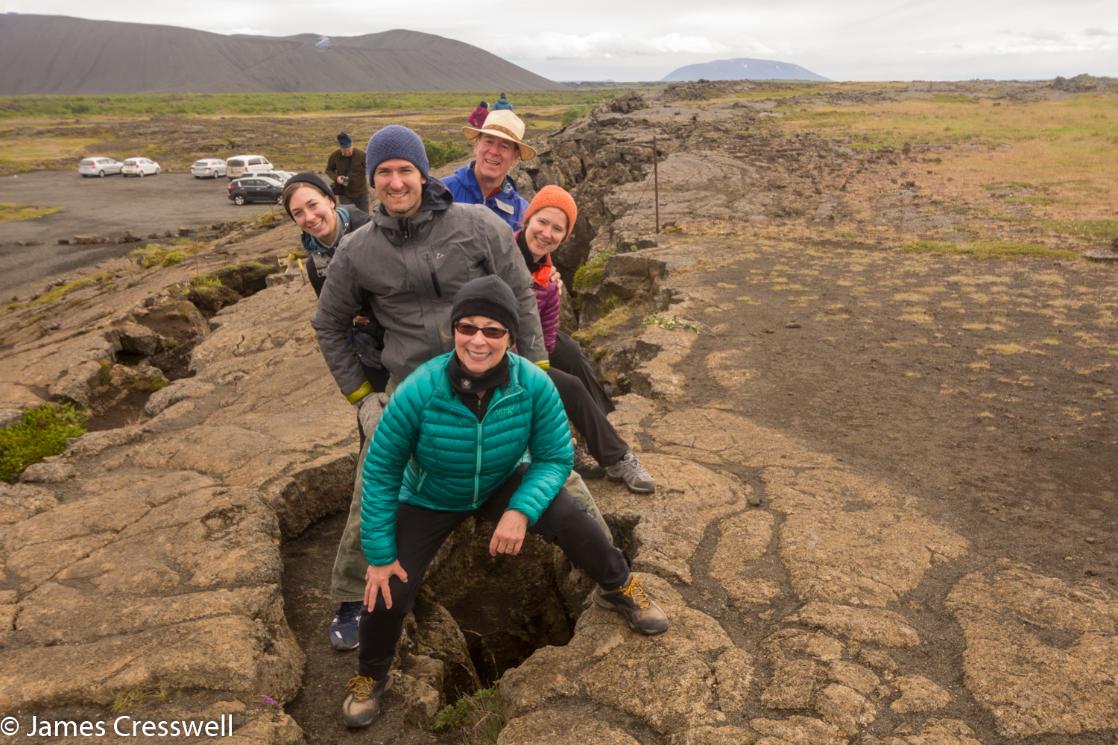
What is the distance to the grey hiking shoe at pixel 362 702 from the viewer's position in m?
3.47

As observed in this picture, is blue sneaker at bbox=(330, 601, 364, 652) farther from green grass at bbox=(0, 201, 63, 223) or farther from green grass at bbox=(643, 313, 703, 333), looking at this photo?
green grass at bbox=(0, 201, 63, 223)

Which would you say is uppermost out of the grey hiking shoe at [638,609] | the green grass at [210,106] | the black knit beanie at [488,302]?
the green grass at [210,106]

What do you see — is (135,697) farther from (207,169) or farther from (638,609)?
(207,169)

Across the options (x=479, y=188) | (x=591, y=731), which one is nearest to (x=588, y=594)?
(x=591, y=731)

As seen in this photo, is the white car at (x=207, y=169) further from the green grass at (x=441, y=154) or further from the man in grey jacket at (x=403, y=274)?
the man in grey jacket at (x=403, y=274)

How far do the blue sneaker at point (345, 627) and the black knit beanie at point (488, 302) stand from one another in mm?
1880

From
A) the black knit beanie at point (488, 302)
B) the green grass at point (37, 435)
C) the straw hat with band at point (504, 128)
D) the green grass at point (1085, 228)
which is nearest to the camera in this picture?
the black knit beanie at point (488, 302)

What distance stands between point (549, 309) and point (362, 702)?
8.36 feet

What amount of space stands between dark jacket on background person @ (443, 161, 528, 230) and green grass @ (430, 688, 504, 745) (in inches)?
113

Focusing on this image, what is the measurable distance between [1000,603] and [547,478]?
8.07ft

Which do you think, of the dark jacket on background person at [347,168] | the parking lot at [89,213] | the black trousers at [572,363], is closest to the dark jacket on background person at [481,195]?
the black trousers at [572,363]

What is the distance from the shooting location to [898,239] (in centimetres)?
1325

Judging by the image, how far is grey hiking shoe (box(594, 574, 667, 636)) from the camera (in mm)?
3566

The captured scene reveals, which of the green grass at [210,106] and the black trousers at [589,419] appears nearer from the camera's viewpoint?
the black trousers at [589,419]
